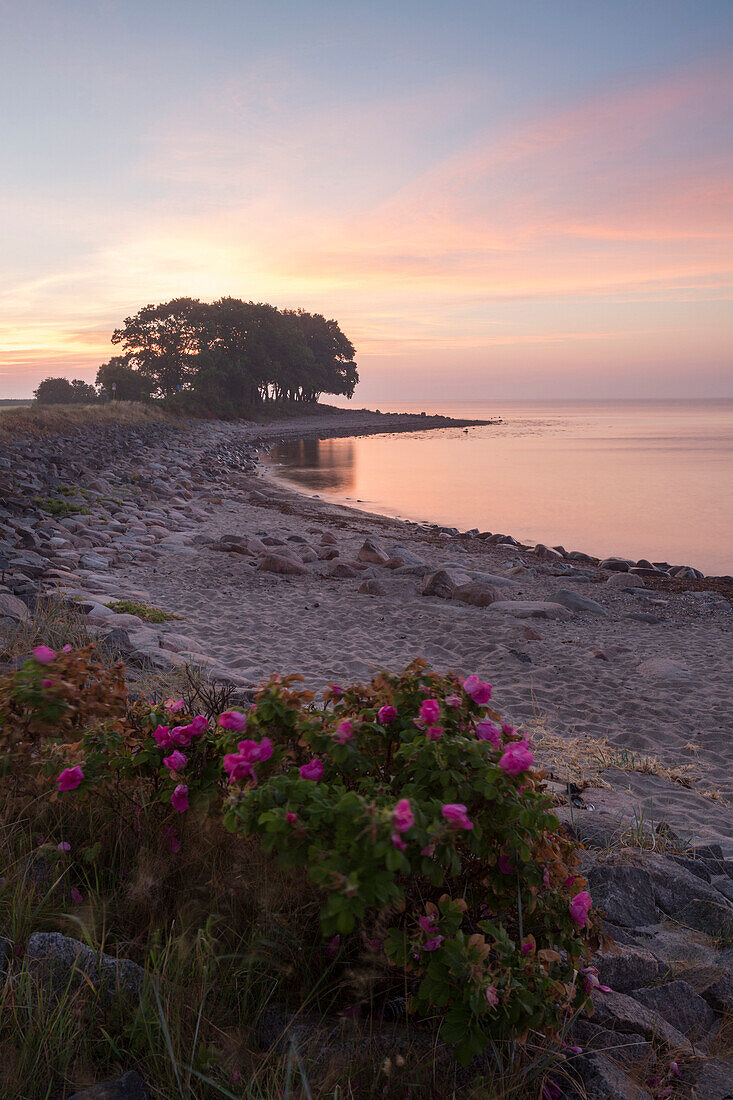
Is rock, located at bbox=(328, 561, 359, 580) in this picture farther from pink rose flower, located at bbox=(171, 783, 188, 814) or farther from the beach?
pink rose flower, located at bbox=(171, 783, 188, 814)

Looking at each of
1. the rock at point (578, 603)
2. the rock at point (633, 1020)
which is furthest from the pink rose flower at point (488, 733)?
the rock at point (578, 603)

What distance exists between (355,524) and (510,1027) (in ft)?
59.0

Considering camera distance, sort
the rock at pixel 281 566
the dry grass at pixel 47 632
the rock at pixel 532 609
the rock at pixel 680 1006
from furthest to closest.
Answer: the rock at pixel 281 566 → the rock at pixel 532 609 → the dry grass at pixel 47 632 → the rock at pixel 680 1006

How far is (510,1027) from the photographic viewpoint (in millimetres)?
1894

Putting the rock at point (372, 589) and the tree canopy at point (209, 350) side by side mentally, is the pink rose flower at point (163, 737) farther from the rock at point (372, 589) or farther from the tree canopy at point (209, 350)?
the tree canopy at point (209, 350)

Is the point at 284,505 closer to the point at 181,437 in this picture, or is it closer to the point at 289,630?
the point at 289,630

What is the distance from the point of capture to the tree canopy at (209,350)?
6756 centimetres

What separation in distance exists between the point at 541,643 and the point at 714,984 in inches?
257

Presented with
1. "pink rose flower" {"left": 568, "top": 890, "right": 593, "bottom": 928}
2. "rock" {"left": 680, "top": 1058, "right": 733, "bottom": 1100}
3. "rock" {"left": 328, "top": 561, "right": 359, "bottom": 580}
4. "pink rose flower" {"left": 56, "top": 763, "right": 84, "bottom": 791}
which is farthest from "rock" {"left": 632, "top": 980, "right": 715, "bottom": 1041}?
"rock" {"left": 328, "top": 561, "right": 359, "bottom": 580}

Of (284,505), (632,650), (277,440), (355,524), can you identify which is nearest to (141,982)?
(632,650)

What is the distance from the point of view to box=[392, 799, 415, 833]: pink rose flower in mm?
1760

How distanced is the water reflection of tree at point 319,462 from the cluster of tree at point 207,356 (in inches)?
591

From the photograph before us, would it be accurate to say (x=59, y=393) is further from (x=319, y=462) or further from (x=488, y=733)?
(x=488, y=733)

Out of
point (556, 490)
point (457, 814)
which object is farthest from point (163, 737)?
point (556, 490)
